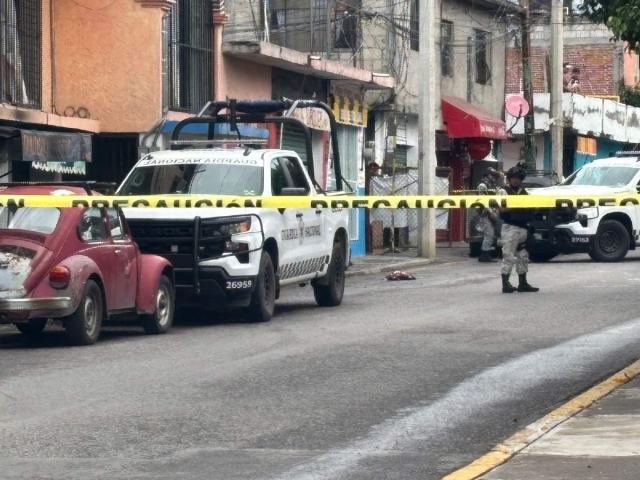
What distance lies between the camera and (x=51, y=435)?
8898mm

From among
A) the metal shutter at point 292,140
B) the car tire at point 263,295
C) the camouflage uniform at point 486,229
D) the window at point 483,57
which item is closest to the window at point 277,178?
the car tire at point 263,295

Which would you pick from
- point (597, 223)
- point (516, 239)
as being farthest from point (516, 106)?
point (516, 239)

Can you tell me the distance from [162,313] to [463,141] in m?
23.8

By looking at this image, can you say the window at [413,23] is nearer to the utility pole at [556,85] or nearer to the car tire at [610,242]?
the utility pole at [556,85]

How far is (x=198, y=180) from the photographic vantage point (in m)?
16.4

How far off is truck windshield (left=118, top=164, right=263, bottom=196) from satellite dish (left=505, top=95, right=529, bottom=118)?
20.9m

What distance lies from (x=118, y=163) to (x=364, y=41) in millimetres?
9750

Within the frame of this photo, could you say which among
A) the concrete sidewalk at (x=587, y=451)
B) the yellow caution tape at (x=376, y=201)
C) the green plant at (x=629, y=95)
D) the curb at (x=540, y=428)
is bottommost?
the curb at (x=540, y=428)

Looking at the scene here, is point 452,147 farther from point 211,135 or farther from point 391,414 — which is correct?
point 391,414

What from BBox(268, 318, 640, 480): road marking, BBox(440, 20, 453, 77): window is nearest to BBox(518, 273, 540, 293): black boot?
BBox(268, 318, 640, 480): road marking

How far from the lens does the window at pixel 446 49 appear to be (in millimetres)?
36688

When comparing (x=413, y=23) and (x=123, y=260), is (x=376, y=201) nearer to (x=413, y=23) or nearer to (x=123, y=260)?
(x=123, y=260)

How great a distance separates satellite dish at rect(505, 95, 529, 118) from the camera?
121 feet

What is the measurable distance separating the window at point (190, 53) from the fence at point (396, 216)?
6.92 metres
